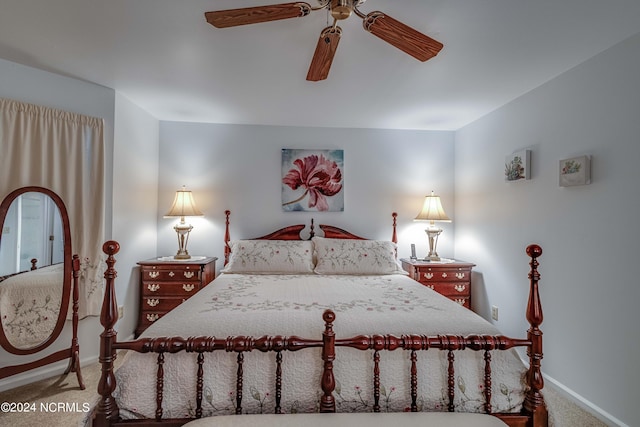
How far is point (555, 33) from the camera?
183 centimetres

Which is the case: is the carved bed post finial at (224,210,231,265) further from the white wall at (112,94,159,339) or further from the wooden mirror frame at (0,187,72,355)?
the wooden mirror frame at (0,187,72,355)

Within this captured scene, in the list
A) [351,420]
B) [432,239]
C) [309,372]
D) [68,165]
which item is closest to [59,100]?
[68,165]

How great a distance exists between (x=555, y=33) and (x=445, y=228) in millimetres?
2393

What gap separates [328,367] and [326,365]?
12 millimetres

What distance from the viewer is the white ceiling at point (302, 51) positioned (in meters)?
1.66

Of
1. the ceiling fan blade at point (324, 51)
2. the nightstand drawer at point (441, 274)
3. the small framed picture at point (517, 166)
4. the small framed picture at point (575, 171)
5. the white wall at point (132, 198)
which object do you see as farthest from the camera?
the nightstand drawer at point (441, 274)

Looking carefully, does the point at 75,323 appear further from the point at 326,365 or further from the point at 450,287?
the point at 450,287

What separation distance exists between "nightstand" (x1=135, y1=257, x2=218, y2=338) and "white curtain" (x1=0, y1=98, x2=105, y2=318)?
44 cm

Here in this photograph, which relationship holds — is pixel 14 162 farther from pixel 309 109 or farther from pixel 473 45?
pixel 473 45

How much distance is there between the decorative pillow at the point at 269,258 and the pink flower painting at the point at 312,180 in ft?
2.13

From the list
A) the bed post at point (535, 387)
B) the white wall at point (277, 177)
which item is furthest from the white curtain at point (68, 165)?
the bed post at point (535, 387)

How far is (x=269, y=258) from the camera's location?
3080 millimetres

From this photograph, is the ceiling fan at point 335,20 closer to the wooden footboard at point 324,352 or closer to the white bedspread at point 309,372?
the wooden footboard at point 324,352

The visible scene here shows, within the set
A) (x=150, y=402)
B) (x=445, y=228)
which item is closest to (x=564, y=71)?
(x=445, y=228)
